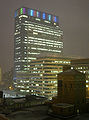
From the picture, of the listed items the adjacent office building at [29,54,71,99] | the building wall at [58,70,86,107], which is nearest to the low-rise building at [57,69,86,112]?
the building wall at [58,70,86,107]

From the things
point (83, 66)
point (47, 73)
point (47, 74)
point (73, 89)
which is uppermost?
point (83, 66)

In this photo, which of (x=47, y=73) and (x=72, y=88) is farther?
(x=47, y=73)

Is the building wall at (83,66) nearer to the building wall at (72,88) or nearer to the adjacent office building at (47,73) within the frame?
the adjacent office building at (47,73)

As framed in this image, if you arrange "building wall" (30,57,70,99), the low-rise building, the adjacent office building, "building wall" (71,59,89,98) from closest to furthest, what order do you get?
the low-rise building → "building wall" (71,59,89,98) → the adjacent office building → "building wall" (30,57,70,99)

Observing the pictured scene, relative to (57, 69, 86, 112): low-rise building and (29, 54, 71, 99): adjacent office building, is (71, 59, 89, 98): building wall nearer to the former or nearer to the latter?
(29, 54, 71, 99): adjacent office building

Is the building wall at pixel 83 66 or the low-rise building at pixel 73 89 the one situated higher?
the building wall at pixel 83 66

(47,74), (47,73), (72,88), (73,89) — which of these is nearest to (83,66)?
(47,73)

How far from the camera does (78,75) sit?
41500 mm

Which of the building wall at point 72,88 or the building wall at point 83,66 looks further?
the building wall at point 83,66

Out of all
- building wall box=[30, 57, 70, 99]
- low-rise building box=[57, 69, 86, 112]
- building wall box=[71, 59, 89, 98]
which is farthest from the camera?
building wall box=[30, 57, 70, 99]

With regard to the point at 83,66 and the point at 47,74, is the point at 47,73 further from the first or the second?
the point at 83,66

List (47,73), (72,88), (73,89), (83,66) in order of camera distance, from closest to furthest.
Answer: (73,89)
(72,88)
(83,66)
(47,73)

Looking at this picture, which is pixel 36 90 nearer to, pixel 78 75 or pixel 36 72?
pixel 36 72

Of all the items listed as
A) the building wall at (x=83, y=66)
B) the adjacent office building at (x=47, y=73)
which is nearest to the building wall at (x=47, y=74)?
the adjacent office building at (x=47, y=73)
